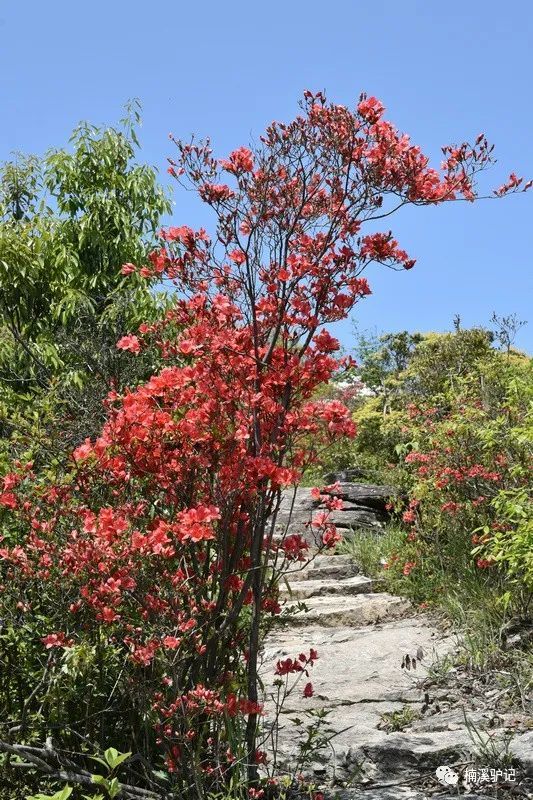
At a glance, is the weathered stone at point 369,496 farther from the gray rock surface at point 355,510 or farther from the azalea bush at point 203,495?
the azalea bush at point 203,495

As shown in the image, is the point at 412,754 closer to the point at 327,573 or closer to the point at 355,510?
the point at 327,573

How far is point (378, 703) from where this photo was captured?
211 inches

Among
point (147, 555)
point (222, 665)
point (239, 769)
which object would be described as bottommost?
point (239, 769)

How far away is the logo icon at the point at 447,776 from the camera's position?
420cm

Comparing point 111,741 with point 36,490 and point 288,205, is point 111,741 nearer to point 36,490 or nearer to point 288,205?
point 36,490

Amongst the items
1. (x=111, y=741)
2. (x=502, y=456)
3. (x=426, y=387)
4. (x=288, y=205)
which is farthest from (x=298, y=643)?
(x=426, y=387)

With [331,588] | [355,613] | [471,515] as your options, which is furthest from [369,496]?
[471,515]

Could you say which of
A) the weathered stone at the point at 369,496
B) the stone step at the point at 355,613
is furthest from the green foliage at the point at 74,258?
the weathered stone at the point at 369,496

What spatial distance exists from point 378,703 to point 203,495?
260 centimetres

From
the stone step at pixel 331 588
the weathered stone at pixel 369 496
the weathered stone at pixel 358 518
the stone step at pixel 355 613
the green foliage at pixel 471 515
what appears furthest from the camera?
the weathered stone at pixel 369 496

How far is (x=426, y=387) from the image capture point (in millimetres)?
13820

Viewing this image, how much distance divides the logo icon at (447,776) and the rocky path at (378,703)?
3cm

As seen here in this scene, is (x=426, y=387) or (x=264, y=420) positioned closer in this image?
(x=264, y=420)

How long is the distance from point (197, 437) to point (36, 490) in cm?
85
